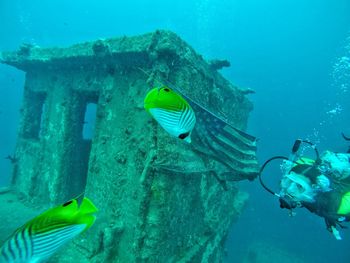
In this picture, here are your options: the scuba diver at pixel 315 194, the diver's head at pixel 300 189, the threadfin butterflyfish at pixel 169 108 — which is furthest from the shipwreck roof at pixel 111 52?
the threadfin butterflyfish at pixel 169 108

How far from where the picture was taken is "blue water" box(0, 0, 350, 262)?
106 feet

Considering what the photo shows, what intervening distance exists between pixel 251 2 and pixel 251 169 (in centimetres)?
8780

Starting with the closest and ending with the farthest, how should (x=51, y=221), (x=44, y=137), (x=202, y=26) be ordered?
(x=51, y=221) < (x=44, y=137) < (x=202, y=26)

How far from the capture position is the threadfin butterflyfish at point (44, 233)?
58.5 inches

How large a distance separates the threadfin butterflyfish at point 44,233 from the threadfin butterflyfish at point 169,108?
2.48 ft

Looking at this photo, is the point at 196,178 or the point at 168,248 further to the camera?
the point at 196,178

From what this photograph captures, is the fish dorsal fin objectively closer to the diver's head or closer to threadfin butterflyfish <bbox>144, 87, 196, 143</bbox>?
threadfin butterflyfish <bbox>144, 87, 196, 143</bbox>

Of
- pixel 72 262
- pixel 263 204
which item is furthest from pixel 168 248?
pixel 263 204

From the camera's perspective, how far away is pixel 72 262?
5113 mm

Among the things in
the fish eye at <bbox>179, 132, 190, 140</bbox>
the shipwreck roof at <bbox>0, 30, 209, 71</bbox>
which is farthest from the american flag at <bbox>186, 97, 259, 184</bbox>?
the fish eye at <bbox>179, 132, 190, 140</bbox>

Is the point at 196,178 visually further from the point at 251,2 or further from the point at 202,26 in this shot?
the point at 202,26

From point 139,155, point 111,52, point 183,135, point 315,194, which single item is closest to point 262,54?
point 111,52

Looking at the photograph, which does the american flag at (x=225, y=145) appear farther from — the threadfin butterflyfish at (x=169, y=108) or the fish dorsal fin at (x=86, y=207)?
the fish dorsal fin at (x=86, y=207)

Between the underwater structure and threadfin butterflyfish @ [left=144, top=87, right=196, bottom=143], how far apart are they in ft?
7.91
